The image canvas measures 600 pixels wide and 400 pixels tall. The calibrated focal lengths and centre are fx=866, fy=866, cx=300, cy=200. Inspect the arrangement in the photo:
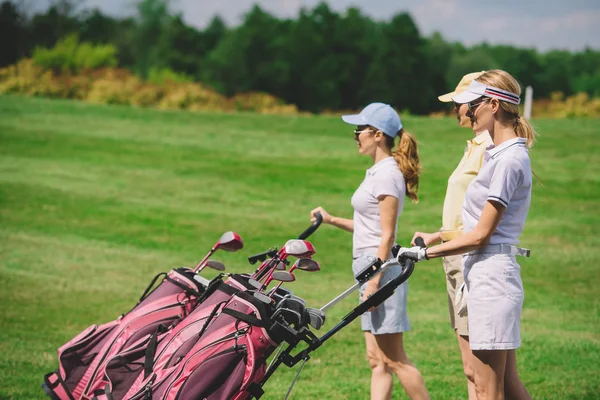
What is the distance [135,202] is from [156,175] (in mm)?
1515

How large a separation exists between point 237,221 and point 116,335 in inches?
→ 276

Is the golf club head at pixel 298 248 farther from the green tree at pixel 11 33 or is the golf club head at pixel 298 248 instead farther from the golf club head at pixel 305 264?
the green tree at pixel 11 33

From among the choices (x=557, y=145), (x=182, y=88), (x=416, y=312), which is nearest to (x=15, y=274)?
(x=416, y=312)

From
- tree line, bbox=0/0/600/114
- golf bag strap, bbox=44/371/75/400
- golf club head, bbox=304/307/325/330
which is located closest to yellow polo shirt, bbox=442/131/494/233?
golf club head, bbox=304/307/325/330

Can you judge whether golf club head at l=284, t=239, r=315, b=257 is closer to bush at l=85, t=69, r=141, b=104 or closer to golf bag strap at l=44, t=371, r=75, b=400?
golf bag strap at l=44, t=371, r=75, b=400

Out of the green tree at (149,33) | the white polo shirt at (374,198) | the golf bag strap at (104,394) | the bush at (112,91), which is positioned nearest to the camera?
the golf bag strap at (104,394)

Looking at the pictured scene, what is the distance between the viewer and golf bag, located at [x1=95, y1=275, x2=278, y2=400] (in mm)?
4148

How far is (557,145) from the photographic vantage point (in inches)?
648

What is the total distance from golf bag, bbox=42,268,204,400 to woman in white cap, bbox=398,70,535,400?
1.67 metres

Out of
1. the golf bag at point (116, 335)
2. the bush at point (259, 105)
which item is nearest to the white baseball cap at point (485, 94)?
the golf bag at point (116, 335)

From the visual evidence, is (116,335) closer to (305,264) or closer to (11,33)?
(305,264)

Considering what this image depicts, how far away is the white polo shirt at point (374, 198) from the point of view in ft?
16.4

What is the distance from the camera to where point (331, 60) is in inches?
2210

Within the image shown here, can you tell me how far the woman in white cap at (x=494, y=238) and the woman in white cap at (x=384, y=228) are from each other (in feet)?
2.90
